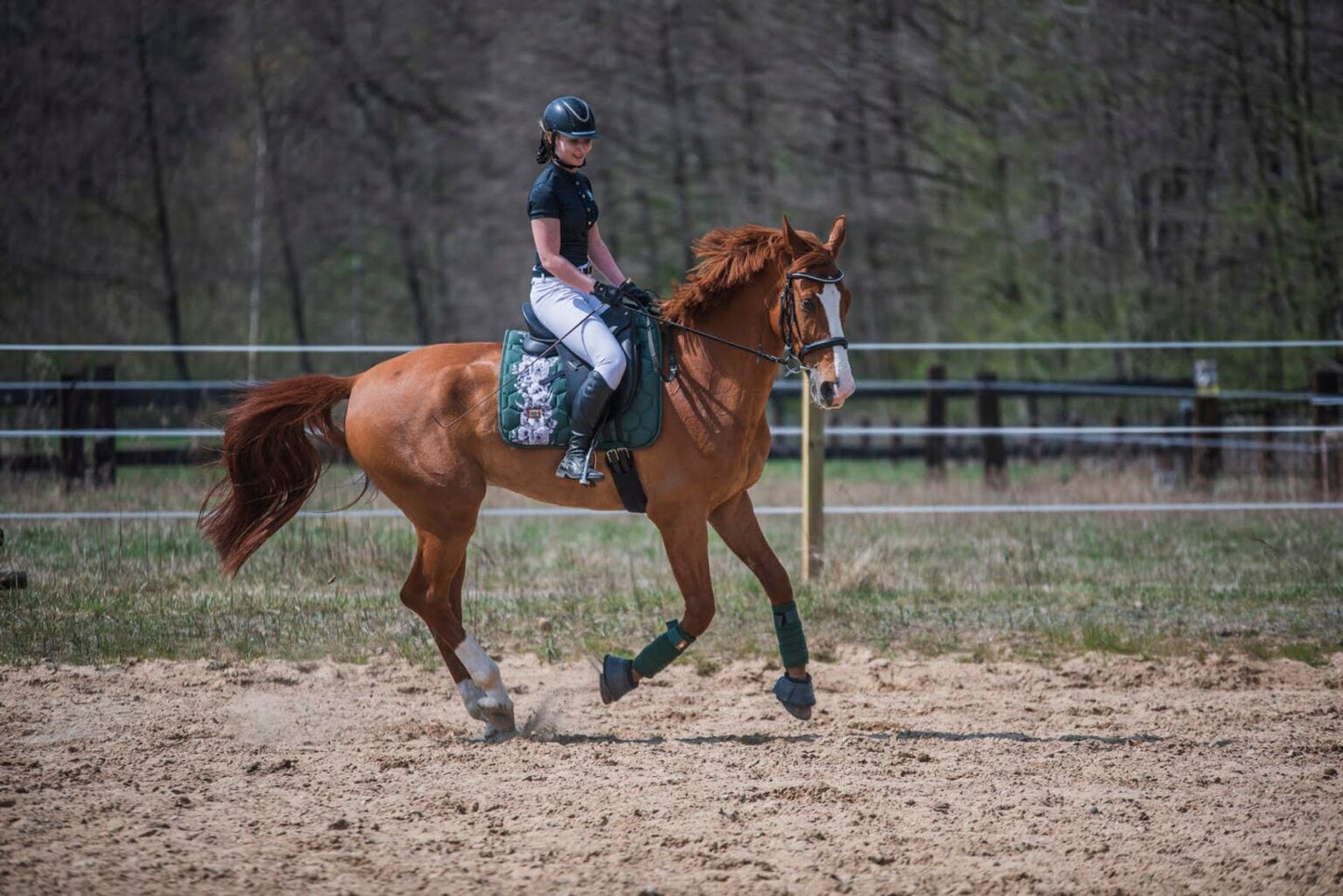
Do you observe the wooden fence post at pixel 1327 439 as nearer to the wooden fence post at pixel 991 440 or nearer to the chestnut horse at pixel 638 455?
the wooden fence post at pixel 991 440

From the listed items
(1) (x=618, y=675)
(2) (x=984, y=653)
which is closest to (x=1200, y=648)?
(2) (x=984, y=653)

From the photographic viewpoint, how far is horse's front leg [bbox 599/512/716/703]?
5.34 metres

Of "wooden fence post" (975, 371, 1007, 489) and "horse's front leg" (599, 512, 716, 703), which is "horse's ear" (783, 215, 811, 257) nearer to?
"horse's front leg" (599, 512, 716, 703)

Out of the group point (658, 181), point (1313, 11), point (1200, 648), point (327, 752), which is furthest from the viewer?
point (658, 181)

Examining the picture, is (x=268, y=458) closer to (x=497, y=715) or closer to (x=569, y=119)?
(x=497, y=715)

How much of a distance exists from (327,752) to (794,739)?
6.37ft

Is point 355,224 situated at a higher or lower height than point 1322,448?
higher

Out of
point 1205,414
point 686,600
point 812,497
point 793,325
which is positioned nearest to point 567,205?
point 793,325

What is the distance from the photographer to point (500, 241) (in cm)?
2461

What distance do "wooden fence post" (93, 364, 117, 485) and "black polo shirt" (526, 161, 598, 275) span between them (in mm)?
6847

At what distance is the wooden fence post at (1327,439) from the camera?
1152 cm

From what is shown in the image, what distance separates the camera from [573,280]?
5.39 m

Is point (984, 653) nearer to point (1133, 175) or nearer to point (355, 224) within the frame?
point (1133, 175)

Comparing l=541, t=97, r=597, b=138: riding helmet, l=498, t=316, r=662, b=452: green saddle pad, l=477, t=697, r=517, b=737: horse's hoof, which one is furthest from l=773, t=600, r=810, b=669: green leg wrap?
l=541, t=97, r=597, b=138: riding helmet
